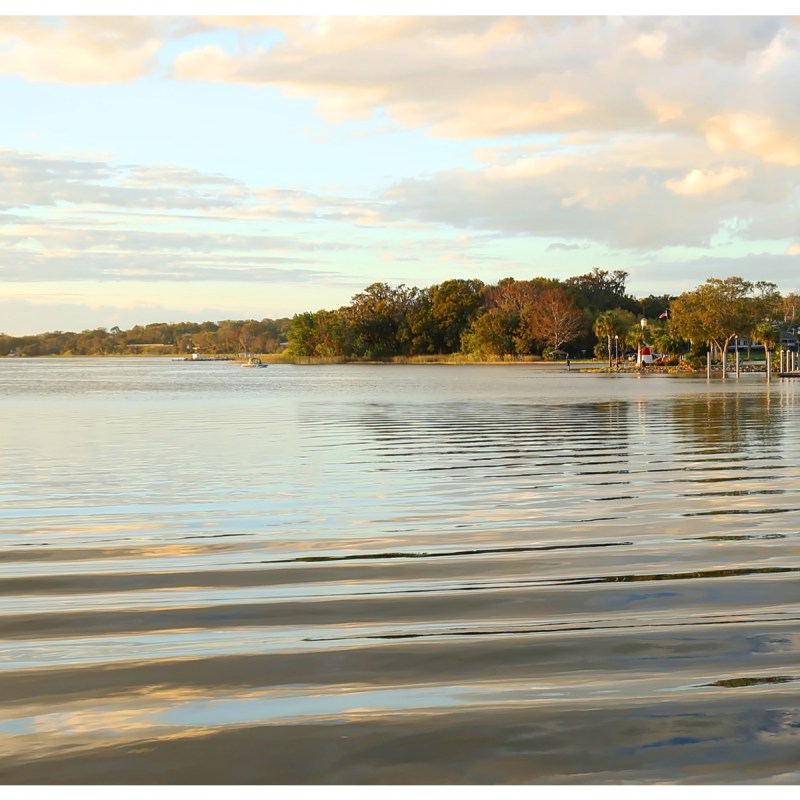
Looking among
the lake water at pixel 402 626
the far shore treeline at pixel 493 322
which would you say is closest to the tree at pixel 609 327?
the far shore treeline at pixel 493 322

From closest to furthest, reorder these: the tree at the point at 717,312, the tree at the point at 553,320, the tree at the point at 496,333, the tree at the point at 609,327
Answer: the tree at the point at 717,312
the tree at the point at 609,327
the tree at the point at 553,320
the tree at the point at 496,333

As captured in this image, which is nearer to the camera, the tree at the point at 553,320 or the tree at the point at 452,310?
the tree at the point at 553,320

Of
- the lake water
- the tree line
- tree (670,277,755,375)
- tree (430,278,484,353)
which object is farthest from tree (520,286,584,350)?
the lake water

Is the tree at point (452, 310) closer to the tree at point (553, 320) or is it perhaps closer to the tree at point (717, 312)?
the tree at point (553, 320)

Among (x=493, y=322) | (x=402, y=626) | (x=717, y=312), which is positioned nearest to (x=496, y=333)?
(x=493, y=322)

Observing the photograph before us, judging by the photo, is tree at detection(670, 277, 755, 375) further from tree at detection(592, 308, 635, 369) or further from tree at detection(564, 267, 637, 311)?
tree at detection(564, 267, 637, 311)

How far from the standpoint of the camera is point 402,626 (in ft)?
19.1

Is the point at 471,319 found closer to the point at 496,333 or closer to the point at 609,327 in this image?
the point at 496,333

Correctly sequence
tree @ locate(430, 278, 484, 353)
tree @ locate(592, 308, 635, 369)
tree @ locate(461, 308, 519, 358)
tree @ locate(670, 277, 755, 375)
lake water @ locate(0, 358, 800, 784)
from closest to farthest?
1. lake water @ locate(0, 358, 800, 784)
2. tree @ locate(670, 277, 755, 375)
3. tree @ locate(592, 308, 635, 369)
4. tree @ locate(461, 308, 519, 358)
5. tree @ locate(430, 278, 484, 353)

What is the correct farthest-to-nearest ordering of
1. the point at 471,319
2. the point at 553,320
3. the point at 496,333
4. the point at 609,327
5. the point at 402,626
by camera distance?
the point at 471,319
the point at 496,333
the point at 553,320
the point at 609,327
the point at 402,626

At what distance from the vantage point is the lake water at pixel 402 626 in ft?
13.0

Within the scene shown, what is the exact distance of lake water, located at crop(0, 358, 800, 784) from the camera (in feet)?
13.0

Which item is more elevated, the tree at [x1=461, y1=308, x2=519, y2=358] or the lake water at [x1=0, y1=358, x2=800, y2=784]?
the tree at [x1=461, y1=308, x2=519, y2=358]

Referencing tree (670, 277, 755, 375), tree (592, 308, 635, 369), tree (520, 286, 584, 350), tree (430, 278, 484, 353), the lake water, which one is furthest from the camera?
tree (430, 278, 484, 353)
